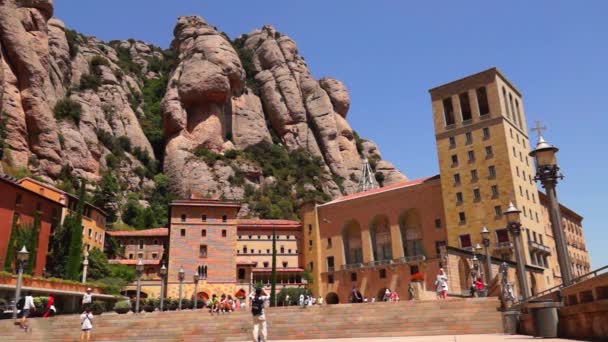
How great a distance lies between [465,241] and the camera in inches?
1978

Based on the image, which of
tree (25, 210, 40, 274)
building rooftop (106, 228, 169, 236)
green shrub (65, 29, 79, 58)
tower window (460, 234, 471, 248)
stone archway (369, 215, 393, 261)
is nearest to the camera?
tree (25, 210, 40, 274)

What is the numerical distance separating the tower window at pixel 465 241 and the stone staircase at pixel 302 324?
3152 centimetres

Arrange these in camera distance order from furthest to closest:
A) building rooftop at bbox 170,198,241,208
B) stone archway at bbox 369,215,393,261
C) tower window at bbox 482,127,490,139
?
stone archway at bbox 369,215,393,261
building rooftop at bbox 170,198,241,208
tower window at bbox 482,127,490,139

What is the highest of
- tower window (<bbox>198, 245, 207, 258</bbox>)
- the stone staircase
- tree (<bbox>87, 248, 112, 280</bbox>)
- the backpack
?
tower window (<bbox>198, 245, 207, 258</bbox>)

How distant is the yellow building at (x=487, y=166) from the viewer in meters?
49.2

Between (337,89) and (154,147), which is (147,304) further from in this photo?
(337,89)

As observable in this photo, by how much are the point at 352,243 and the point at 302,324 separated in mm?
41204

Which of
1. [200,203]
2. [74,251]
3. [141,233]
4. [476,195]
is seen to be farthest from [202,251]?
[476,195]

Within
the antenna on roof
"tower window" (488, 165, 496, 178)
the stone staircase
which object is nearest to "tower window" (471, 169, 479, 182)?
"tower window" (488, 165, 496, 178)

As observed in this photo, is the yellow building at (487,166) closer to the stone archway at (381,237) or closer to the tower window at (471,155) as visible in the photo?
the tower window at (471,155)

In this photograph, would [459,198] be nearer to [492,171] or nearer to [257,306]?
[492,171]

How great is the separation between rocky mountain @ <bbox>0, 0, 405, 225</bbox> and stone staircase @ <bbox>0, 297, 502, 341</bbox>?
41.5 m

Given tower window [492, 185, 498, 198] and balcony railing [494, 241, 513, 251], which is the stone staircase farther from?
tower window [492, 185, 498, 198]

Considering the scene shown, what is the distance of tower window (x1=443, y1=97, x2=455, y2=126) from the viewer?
57.7 metres
